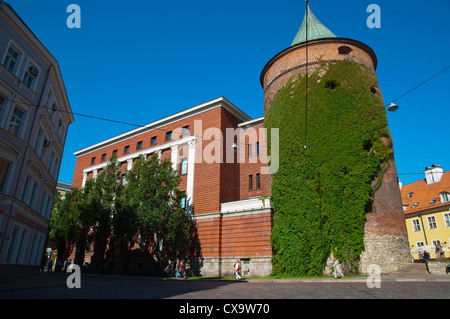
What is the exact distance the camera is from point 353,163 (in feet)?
70.2

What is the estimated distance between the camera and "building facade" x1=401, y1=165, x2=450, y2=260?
38.2 m

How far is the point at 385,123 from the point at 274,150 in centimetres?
856

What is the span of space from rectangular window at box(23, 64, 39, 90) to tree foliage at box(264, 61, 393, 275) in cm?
1790

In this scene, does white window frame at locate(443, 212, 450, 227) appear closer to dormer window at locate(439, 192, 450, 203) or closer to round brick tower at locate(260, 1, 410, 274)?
dormer window at locate(439, 192, 450, 203)

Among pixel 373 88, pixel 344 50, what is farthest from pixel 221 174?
pixel 344 50

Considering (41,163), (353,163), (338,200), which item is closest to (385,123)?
(353,163)

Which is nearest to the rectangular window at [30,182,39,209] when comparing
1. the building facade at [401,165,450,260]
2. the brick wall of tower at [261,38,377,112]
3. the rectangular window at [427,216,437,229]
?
the brick wall of tower at [261,38,377,112]

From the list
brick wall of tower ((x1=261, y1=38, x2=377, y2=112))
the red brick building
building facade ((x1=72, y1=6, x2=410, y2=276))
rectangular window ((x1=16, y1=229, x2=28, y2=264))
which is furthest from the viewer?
brick wall of tower ((x1=261, y1=38, x2=377, y2=112))

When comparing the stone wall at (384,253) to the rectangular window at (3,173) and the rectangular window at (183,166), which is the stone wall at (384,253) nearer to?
the rectangular window at (183,166)

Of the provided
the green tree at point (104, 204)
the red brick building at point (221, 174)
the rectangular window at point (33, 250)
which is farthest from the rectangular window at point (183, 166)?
the rectangular window at point (33, 250)

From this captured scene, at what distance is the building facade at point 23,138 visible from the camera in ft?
54.2

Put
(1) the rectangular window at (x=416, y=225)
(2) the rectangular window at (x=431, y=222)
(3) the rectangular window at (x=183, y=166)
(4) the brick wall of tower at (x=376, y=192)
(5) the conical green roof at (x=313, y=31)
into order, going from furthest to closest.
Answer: (1) the rectangular window at (x=416, y=225), (2) the rectangular window at (x=431, y=222), (3) the rectangular window at (x=183, y=166), (5) the conical green roof at (x=313, y=31), (4) the brick wall of tower at (x=376, y=192)
